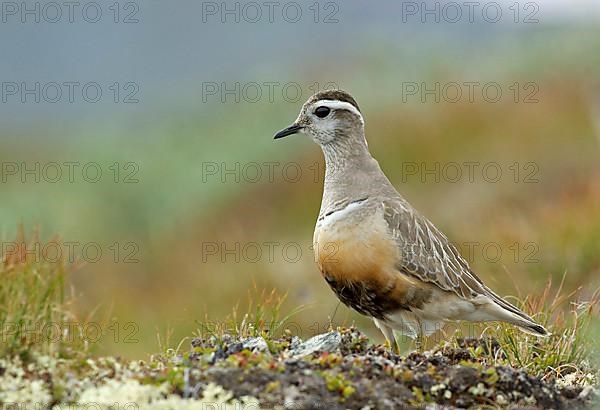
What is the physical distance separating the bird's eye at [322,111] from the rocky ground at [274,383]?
2550mm

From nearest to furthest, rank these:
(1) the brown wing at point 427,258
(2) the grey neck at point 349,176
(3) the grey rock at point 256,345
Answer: (3) the grey rock at point 256,345 → (1) the brown wing at point 427,258 → (2) the grey neck at point 349,176

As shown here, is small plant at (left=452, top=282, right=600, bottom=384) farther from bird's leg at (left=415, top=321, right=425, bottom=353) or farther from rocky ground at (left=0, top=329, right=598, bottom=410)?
rocky ground at (left=0, top=329, right=598, bottom=410)

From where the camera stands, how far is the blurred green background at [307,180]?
11.6 m

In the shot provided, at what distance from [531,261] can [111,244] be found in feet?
26.5

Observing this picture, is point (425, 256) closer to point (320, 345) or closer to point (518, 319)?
point (518, 319)

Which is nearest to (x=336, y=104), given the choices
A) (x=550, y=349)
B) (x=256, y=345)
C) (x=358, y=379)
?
(x=550, y=349)

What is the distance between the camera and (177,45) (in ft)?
207

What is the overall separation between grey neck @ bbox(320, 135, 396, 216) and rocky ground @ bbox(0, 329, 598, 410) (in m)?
1.82

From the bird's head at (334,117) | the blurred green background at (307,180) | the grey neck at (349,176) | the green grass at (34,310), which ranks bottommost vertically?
the blurred green background at (307,180)

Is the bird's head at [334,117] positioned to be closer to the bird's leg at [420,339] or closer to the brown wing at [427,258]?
the brown wing at [427,258]

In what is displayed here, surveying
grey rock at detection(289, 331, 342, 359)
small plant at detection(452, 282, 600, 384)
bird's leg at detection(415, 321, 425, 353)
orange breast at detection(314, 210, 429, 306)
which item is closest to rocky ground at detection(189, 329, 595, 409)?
grey rock at detection(289, 331, 342, 359)

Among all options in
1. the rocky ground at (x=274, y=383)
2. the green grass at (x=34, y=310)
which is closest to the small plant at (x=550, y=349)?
the rocky ground at (x=274, y=383)

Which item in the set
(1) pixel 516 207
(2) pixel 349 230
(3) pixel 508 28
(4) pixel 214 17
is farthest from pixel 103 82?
(2) pixel 349 230

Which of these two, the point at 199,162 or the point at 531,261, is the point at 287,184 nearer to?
the point at 199,162
